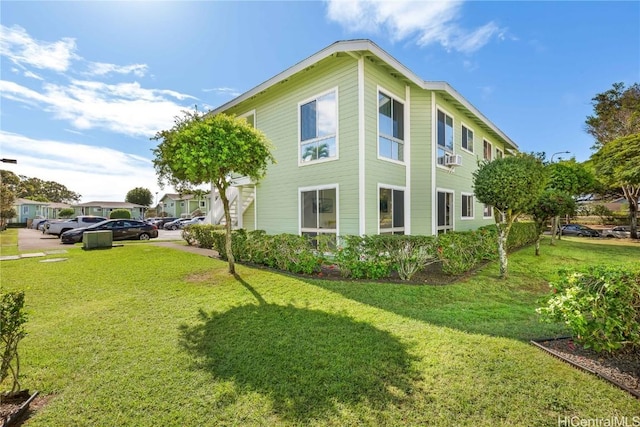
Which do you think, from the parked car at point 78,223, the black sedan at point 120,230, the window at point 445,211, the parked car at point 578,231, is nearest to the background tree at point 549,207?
the window at point 445,211

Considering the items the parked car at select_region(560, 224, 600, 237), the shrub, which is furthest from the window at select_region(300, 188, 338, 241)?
the parked car at select_region(560, 224, 600, 237)

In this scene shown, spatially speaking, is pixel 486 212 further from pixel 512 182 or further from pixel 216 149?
pixel 216 149

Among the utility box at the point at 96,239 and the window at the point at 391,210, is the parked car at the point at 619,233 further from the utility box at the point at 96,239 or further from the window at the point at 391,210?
the utility box at the point at 96,239

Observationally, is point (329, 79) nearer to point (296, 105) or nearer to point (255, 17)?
point (296, 105)

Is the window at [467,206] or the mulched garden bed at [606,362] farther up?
the window at [467,206]

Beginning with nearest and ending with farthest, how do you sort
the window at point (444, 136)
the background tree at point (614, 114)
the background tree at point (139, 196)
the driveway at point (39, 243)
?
1. the window at point (444, 136)
2. the driveway at point (39, 243)
3. the background tree at point (614, 114)
4. the background tree at point (139, 196)

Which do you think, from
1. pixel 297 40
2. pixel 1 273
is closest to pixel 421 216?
pixel 297 40

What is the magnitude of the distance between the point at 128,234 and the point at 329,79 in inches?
667

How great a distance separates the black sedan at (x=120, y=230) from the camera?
16.4m

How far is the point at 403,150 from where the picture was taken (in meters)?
10.3

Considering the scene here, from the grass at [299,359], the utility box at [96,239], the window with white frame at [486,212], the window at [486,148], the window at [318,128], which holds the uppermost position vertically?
the window at [486,148]

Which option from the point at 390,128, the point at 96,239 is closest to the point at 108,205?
the point at 96,239

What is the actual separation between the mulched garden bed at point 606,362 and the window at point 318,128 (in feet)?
24.1

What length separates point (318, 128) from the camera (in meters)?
9.84
